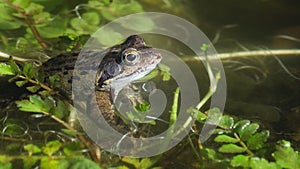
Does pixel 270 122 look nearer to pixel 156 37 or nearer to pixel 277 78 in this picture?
pixel 277 78

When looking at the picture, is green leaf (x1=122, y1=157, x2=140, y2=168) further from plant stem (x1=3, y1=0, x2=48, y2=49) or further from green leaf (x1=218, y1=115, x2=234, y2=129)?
plant stem (x1=3, y1=0, x2=48, y2=49)

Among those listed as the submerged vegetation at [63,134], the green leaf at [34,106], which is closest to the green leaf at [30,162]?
the submerged vegetation at [63,134]

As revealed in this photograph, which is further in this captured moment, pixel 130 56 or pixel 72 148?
pixel 130 56

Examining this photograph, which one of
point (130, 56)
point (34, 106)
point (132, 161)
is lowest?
point (132, 161)

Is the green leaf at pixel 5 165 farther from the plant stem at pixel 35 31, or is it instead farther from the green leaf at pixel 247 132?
the plant stem at pixel 35 31

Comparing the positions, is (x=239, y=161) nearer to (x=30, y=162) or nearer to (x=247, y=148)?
(x=247, y=148)

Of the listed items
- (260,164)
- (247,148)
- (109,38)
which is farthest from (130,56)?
(260,164)
